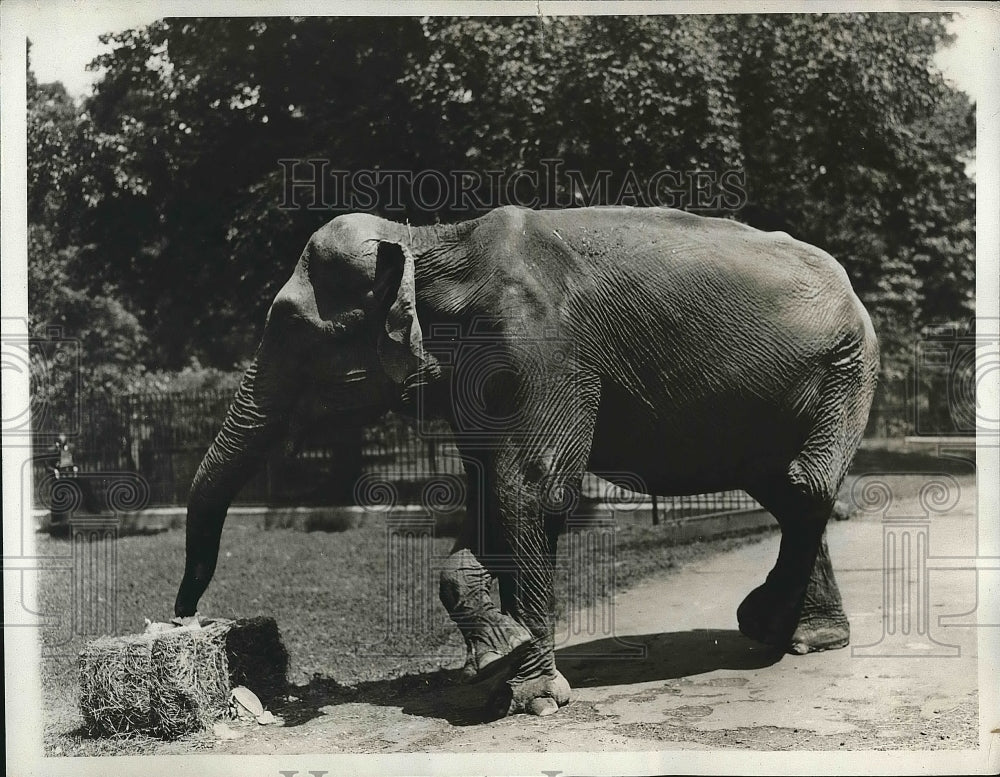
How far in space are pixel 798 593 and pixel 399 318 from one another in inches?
130

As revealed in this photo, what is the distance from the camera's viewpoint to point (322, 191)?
12.9 meters

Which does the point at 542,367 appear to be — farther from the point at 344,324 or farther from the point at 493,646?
the point at 493,646

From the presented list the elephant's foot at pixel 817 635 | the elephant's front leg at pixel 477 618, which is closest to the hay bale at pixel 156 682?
the elephant's front leg at pixel 477 618

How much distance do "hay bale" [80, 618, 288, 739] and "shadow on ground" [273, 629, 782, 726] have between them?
0.59 m

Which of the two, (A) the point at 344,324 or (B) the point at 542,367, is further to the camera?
(A) the point at 344,324

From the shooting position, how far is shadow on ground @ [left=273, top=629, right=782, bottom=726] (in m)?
7.98

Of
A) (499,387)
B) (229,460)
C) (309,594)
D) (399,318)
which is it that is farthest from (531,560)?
(309,594)

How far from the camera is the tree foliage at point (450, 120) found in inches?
469

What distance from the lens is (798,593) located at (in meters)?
8.52

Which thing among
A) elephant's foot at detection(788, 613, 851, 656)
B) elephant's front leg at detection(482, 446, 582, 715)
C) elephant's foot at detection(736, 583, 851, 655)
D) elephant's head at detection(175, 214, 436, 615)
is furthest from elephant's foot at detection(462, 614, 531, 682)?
elephant's foot at detection(788, 613, 851, 656)

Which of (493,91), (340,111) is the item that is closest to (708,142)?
Result: (493,91)

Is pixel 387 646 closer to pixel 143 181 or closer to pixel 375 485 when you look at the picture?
pixel 375 485

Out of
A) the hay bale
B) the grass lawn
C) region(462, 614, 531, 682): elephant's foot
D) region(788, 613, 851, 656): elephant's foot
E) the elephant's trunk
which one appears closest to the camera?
region(462, 614, 531, 682): elephant's foot

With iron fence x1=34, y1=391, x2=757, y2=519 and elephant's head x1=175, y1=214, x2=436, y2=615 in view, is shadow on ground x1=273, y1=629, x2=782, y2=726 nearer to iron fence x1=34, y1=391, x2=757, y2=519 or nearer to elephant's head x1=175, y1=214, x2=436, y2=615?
elephant's head x1=175, y1=214, x2=436, y2=615
